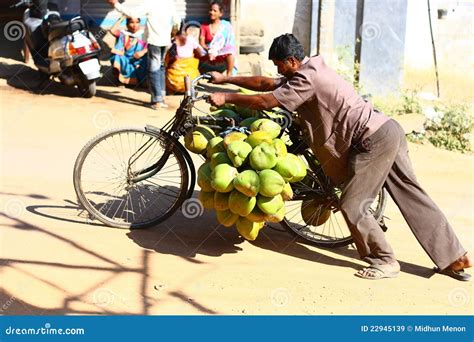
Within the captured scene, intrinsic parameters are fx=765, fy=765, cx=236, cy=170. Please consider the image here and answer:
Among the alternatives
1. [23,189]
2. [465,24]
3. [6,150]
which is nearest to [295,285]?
[23,189]

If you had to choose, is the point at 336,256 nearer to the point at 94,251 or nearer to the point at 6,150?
the point at 94,251

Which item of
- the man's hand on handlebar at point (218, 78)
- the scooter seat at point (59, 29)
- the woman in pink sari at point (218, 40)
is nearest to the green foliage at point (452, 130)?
the woman in pink sari at point (218, 40)

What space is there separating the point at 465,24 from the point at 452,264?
27.1ft

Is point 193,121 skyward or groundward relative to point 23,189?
skyward

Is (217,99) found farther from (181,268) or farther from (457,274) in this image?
(457,274)

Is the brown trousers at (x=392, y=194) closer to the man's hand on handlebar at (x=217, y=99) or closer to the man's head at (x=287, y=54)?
the man's head at (x=287, y=54)

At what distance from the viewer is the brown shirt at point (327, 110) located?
514 cm

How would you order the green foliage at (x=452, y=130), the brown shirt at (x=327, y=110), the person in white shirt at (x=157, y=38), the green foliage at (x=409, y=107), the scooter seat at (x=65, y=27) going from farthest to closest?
the green foliage at (x=409, y=107), the person in white shirt at (x=157, y=38), the scooter seat at (x=65, y=27), the green foliage at (x=452, y=130), the brown shirt at (x=327, y=110)

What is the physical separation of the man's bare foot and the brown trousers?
1.4 inches

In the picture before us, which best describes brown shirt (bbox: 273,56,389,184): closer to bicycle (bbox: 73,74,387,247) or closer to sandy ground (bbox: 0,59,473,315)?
bicycle (bbox: 73,74,387,247)

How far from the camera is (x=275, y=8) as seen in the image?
12156 mm

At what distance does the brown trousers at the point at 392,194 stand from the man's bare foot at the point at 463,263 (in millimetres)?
37

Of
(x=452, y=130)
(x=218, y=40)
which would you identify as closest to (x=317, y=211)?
(x=452, y=130)

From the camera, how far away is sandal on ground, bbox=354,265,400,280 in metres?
5.30
